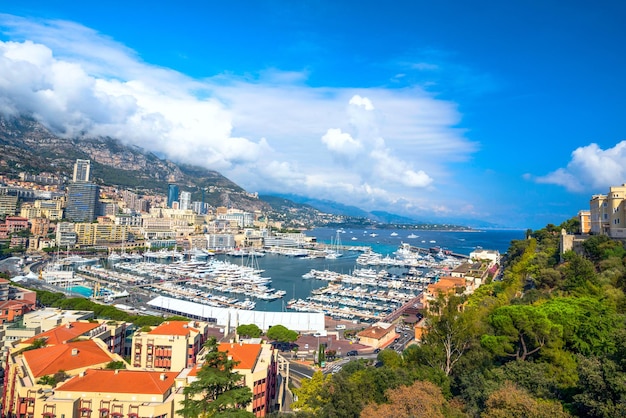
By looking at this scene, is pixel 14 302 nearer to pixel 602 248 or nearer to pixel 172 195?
pixel 602 248

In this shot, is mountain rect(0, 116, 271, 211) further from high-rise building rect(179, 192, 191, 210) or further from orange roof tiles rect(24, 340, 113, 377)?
orange roof tiles rect(24, 340, 113, 377)

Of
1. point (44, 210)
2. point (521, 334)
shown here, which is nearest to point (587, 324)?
point (521, 334)

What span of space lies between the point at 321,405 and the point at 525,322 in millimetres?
5839

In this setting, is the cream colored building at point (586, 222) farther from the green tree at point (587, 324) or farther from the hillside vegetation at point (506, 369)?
the green tree at point (587, 324)

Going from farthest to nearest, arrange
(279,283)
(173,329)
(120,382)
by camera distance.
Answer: (279,283)
(173,329)
(120,382)

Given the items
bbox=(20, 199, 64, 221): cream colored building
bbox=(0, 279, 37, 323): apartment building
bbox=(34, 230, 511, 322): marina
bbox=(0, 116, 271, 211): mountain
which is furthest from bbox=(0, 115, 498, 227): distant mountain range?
bbox=(0, 279, 37, 323): apartment building

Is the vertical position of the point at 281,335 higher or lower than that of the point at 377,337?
higher

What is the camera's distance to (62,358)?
1176 centimetres

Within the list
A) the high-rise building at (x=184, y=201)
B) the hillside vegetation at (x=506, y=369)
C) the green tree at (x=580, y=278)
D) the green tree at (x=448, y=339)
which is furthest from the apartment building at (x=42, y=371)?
the high-rise building at (x=184, y=201)

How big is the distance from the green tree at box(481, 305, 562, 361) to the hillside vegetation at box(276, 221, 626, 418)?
26mm

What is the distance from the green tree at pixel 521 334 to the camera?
34.9ft

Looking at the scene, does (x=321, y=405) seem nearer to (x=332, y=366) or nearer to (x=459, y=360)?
(x=459, y=360)

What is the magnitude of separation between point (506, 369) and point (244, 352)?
7.42m

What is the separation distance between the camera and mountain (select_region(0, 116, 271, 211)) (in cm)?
9062
